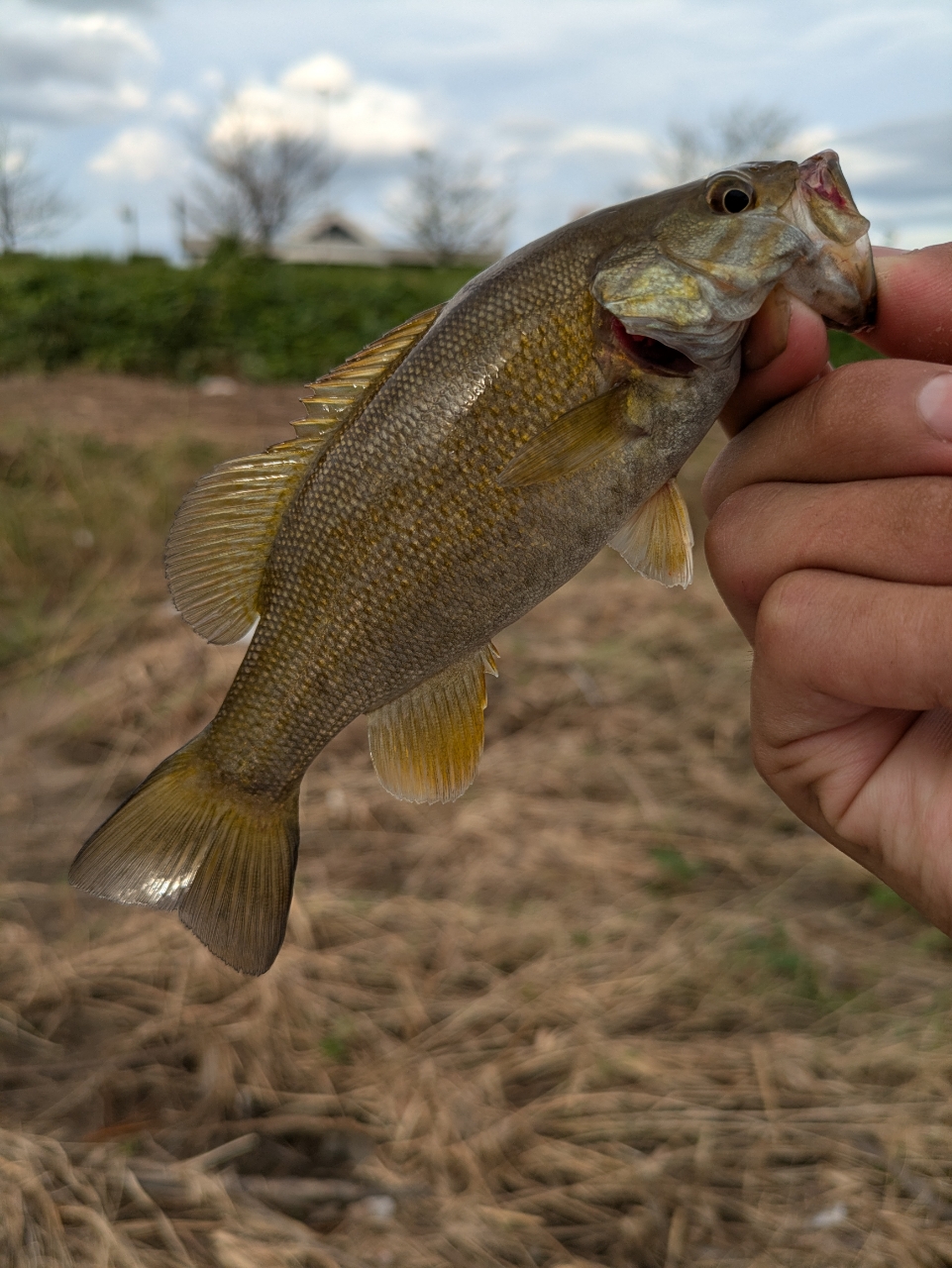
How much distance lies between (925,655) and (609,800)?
384 centimetres

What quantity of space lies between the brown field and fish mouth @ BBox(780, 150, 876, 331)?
2.54 metres

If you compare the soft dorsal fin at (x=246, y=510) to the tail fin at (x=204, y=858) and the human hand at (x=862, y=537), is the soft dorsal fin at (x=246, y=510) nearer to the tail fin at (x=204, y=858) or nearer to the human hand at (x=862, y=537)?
the tail fin at (x=204, y=858)

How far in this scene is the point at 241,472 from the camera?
1.54 meters

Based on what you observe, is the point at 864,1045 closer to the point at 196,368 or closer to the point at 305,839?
the point at 305,839

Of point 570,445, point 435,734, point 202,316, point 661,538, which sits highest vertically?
point 202,316

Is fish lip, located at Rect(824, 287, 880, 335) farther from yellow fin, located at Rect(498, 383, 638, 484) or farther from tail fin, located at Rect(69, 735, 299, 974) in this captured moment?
tail fin, located at Rect(69, 735, 299, 974)

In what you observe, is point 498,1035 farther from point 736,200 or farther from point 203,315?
point 203,315

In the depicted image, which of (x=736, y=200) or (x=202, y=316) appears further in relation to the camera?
(x=202, y=316)

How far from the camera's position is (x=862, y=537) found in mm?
1452

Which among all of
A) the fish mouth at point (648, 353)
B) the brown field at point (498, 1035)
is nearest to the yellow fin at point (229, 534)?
the fish mouth at point (648, 353)

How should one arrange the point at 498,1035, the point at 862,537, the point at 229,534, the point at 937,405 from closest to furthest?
the point at 937,405 → the point at 862,537 → the point at 229,534 → the point at 498,1035

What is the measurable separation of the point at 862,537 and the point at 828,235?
0.41 m

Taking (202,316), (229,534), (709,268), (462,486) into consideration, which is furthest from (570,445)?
(202,316)

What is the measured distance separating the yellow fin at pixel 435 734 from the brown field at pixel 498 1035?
1.86m
